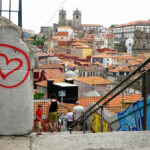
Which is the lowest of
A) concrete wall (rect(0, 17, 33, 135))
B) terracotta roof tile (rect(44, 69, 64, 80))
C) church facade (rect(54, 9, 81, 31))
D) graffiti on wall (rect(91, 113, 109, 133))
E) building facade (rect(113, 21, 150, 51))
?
terracotta roof tile (rect(44, 69, 64, 80))

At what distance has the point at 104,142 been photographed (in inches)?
141

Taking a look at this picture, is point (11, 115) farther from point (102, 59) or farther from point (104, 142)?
point (102, 59)

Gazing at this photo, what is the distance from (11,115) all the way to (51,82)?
16332 millimetres

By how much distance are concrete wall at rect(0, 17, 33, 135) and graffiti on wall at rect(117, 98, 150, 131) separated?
1970mm

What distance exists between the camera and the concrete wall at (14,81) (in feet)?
12.4

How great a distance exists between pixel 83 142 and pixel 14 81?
1.21 metres

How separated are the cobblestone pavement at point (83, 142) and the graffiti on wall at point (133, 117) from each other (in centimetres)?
98

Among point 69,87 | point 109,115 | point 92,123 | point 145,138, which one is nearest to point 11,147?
point 145,138

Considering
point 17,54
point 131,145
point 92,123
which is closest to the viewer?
point 131,145

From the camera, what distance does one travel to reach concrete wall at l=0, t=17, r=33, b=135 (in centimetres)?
379

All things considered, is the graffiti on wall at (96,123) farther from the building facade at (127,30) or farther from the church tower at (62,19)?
the church tower at (62,19)

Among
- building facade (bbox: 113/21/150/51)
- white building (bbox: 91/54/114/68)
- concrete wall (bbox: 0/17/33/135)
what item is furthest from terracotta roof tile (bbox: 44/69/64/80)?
building facade (bbox: 113/21/150/51)

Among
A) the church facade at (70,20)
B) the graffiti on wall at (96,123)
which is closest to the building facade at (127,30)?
the church facade at (70,20)

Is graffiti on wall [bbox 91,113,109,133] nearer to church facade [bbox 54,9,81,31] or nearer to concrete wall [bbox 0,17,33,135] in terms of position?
concrete wall [bbox 0,17,33,135]
